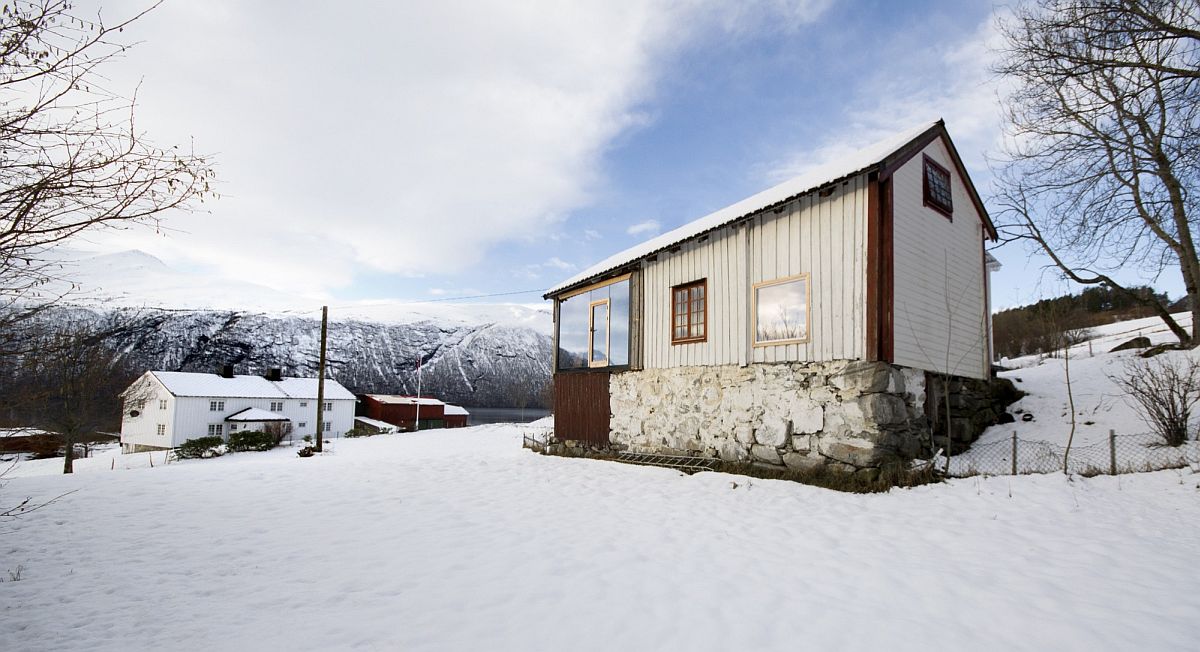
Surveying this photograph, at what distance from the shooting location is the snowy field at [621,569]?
3846 mm

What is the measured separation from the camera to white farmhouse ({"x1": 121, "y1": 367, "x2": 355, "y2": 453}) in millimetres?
34438

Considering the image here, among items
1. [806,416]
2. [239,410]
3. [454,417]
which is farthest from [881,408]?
[454,417]

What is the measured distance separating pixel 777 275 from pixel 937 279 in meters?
3.17

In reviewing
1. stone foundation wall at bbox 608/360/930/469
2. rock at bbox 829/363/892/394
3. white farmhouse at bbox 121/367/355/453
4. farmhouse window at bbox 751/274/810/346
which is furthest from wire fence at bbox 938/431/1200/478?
white farmhouse at bbox 121/367/355/453

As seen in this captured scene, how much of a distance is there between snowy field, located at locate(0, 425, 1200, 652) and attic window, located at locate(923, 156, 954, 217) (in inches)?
214

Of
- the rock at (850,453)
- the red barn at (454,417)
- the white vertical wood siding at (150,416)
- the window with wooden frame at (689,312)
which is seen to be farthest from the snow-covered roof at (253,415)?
the rock at (850,453)

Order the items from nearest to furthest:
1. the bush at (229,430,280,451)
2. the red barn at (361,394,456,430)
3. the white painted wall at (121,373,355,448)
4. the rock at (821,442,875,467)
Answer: the rock at (821,442,875,467)
the bush at (229,430,280,451)
the white painted wall at (121,373,355,448)
the red barn at (361,394,456,430)

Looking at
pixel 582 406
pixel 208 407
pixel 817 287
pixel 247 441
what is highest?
pixel 817 287

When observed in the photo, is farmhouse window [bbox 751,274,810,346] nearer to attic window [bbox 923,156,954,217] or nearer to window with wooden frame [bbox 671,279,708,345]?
window with wooden frame [bbox 671,279,708,345]

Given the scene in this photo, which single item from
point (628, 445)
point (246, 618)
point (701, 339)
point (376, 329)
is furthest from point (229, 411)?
point (376, 329)

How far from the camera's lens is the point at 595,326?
14.9 m

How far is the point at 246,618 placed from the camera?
13.3 ft

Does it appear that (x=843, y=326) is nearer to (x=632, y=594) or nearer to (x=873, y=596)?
(x=873, y=596)

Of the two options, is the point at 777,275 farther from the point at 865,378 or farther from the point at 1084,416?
the point at 1084,416
